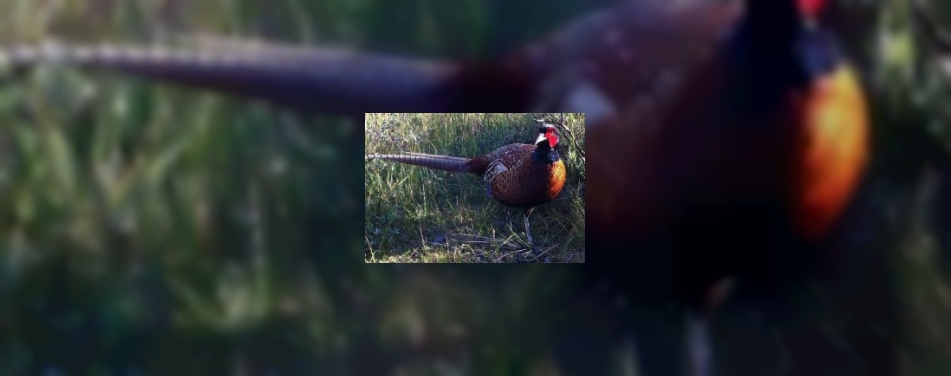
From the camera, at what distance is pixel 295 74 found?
2531mm

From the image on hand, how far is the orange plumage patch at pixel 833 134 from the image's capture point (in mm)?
2475

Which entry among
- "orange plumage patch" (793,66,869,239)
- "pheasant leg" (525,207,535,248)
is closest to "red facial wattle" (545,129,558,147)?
"pheasant leg" (525,207,535,248)

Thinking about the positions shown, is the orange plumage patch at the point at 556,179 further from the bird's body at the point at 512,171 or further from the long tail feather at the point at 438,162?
the long tail feather at the point at 438,162

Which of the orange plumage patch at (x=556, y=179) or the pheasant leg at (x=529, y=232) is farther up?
the orange plumage patch at (x=556, y=179)

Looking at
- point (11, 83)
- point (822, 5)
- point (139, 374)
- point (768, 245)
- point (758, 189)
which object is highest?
point (822, 5)

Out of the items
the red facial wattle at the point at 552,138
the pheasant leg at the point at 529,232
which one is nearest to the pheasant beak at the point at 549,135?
the red facial wattle at the point at 552,138

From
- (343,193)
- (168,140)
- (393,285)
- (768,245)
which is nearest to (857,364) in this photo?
(768,245)

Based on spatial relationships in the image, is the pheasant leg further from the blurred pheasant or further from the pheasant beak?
the pheasant beak

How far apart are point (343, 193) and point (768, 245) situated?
3.89 feet

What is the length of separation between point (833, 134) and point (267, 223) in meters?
1.59

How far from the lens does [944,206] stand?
2477mm

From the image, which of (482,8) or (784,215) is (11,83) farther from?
(784,215)

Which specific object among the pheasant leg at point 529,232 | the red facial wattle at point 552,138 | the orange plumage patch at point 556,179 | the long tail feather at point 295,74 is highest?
the long tail feather at point 295,74

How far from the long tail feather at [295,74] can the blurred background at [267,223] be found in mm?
37
